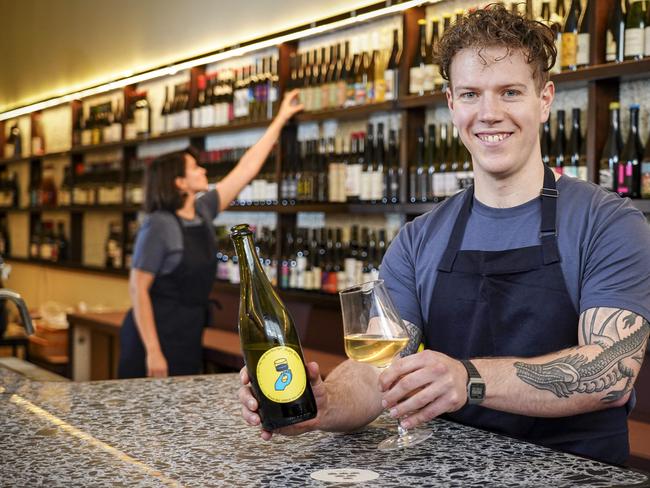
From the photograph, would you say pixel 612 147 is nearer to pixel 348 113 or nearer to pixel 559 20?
pixel 559 20

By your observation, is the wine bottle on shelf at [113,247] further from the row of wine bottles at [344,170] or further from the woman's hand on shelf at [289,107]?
the woman's hand on shelf at [289,107]

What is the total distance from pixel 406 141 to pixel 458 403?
2713 mm

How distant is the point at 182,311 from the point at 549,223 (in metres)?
2.30

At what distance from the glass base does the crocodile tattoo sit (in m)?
0.17

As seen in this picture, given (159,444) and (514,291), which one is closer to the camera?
(159,444)

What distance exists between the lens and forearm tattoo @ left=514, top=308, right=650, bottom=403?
1399mm

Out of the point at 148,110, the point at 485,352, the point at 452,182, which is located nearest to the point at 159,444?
the point at 485,352

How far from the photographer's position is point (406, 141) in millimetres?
3910

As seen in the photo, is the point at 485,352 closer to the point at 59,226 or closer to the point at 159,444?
the point at 159,444

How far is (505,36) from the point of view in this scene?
161 cm

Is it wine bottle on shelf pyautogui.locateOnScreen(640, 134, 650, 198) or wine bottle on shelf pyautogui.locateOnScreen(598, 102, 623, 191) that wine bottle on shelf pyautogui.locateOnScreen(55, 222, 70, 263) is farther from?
wine bottle on shelf pyautogui.locateOnScreen(640, 134, 650, 198)

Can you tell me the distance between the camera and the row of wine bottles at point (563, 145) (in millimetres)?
3321

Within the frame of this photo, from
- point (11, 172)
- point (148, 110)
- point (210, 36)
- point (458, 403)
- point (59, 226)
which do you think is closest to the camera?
point (458, 403)

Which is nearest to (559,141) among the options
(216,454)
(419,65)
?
(419,65)
